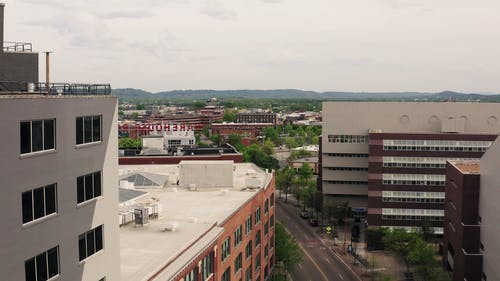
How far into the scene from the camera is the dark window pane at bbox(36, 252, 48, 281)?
76.1ft

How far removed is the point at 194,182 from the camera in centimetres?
7762

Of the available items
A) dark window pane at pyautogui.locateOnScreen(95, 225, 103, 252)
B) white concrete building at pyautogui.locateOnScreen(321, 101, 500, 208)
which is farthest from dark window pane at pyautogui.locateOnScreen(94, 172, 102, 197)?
white concrete building at pyautogui.locateOnScreen(321, 101, 500, 208)

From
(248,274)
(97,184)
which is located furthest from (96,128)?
(248,274)

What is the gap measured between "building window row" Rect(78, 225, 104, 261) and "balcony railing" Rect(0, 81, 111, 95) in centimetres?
667

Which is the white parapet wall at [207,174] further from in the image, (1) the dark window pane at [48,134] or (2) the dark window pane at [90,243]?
(1) the dark window pane at [48,134]

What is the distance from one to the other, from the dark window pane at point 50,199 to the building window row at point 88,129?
2.75 m

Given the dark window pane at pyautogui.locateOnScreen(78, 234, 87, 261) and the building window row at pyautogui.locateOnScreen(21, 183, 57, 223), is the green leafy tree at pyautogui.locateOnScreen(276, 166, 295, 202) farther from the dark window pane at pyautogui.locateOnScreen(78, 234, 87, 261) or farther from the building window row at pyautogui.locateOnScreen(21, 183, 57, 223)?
the building window row at pyautogui.locateOnScreen(21, 183, 57, 223)

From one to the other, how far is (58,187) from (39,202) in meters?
1.22

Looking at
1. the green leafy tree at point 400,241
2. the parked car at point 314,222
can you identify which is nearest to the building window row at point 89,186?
the green leafy tree at point 400,241

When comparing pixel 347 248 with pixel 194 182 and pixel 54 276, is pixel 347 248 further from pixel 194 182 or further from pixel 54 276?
pixel 54 276

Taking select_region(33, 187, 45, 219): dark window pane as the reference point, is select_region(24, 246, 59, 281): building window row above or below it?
below

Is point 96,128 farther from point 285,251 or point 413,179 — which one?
point 413,179

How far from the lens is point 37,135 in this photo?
23031 mm

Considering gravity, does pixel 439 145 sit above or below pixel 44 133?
below
